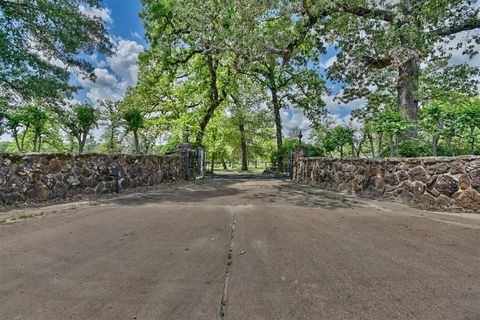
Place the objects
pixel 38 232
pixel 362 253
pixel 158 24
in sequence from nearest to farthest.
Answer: pixel 362 253, pixel 38 232, pixel 158 24

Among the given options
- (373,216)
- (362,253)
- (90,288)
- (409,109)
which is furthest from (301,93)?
(90,288)

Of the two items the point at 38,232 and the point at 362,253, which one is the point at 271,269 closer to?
the point at 362,253

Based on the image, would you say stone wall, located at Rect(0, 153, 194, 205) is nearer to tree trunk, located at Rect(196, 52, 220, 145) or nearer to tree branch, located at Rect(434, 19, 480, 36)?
tree trunk, located at Rect(196, 52, 220, 145)

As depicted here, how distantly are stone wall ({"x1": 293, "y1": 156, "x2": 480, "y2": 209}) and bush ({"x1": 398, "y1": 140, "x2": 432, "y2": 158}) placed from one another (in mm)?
981

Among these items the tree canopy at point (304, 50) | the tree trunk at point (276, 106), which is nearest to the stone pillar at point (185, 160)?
the tree canopy at point (304, 50)

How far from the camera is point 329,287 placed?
2.11 meters

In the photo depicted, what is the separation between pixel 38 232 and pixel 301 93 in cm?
2005

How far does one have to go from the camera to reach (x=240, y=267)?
2506 mm

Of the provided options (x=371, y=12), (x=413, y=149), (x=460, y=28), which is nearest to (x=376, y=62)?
(x=371, y=12)

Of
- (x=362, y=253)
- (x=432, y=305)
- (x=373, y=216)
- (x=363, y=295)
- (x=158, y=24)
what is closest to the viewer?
(x=432, y=305)

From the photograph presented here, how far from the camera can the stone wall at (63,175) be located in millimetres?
5324

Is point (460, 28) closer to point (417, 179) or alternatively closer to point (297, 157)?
point (417, 179)

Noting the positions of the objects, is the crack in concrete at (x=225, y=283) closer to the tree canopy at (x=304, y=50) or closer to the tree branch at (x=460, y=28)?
the tree canopy at (x=304, y=50)

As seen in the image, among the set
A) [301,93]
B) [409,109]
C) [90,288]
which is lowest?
[90,288]
